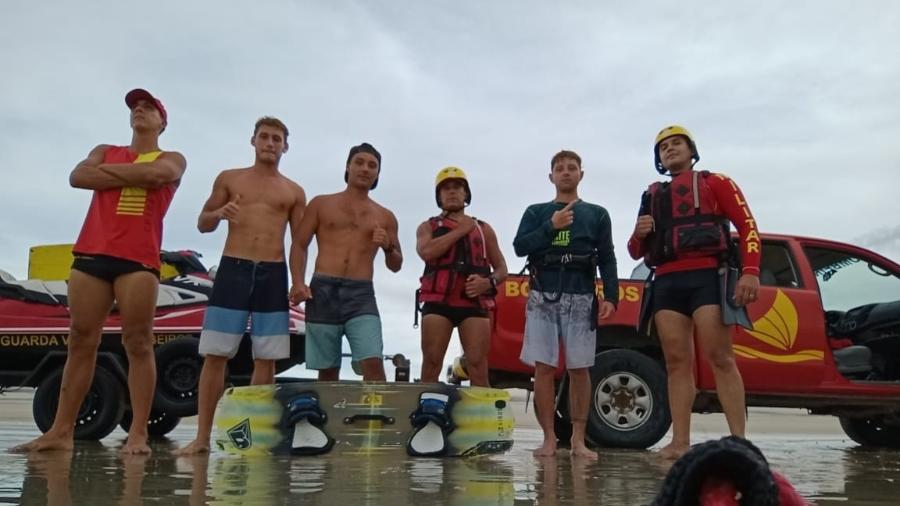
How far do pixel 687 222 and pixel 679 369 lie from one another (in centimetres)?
85

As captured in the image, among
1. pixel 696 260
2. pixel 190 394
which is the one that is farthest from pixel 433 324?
pixel 190 394

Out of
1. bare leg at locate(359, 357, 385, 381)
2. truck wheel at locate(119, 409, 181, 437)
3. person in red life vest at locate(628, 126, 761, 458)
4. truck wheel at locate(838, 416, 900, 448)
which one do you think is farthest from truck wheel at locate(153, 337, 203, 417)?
truck wheel at locate(838, 416, 900, 448)

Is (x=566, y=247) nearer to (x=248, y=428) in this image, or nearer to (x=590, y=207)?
(x=590, y=207)

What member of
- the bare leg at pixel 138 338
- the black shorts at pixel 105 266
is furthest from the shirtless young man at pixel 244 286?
the black shorts at pixel 105 266

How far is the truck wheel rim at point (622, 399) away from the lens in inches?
234

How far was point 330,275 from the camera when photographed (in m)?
5.05

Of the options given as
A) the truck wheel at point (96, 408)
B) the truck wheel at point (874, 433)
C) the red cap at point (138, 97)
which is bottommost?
the truck wheel at point (874, 433)

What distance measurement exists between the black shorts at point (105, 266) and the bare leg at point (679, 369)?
3.01 metres

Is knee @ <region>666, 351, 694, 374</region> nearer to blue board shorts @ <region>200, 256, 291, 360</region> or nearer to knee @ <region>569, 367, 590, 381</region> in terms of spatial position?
knee @ <region>569, 367, 590, 381</region>

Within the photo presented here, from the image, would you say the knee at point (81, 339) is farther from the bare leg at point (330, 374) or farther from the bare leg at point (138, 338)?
the bare leg at point (330, 374)

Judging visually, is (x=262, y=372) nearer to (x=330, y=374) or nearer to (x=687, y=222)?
(x=330, y=374)

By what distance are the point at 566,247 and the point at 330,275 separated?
5.08 feet

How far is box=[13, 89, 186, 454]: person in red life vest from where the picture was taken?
4266 millimetres

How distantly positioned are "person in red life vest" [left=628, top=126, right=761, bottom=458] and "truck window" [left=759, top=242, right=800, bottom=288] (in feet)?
7.38
